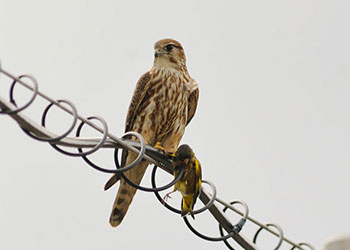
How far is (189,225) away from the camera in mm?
3059

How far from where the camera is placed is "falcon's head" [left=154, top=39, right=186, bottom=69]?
5.45 m

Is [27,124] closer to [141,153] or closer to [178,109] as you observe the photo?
[141,153]

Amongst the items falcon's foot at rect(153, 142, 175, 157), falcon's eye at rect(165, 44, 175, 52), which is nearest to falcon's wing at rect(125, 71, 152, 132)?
falcon's eye at rect(165, 44, 175, 52)

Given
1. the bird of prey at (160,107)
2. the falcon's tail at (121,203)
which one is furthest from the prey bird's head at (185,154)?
the bird of prey at (160,107)

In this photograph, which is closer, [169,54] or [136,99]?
[136,99]

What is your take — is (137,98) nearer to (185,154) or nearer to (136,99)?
(136,99)

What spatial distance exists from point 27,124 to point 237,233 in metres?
1.36

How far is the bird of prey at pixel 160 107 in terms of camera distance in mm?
5105

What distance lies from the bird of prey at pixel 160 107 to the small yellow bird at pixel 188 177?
6.22 feet

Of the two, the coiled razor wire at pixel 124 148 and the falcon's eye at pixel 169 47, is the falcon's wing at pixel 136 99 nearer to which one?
the falcon's eye at pixel 169 47

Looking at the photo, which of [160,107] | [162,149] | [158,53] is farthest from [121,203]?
[158,53]

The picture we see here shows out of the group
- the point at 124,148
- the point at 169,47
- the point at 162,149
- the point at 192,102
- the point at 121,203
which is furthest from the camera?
the point at 169,47

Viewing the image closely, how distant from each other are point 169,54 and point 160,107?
0.60 metres

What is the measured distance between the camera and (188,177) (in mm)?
2984
